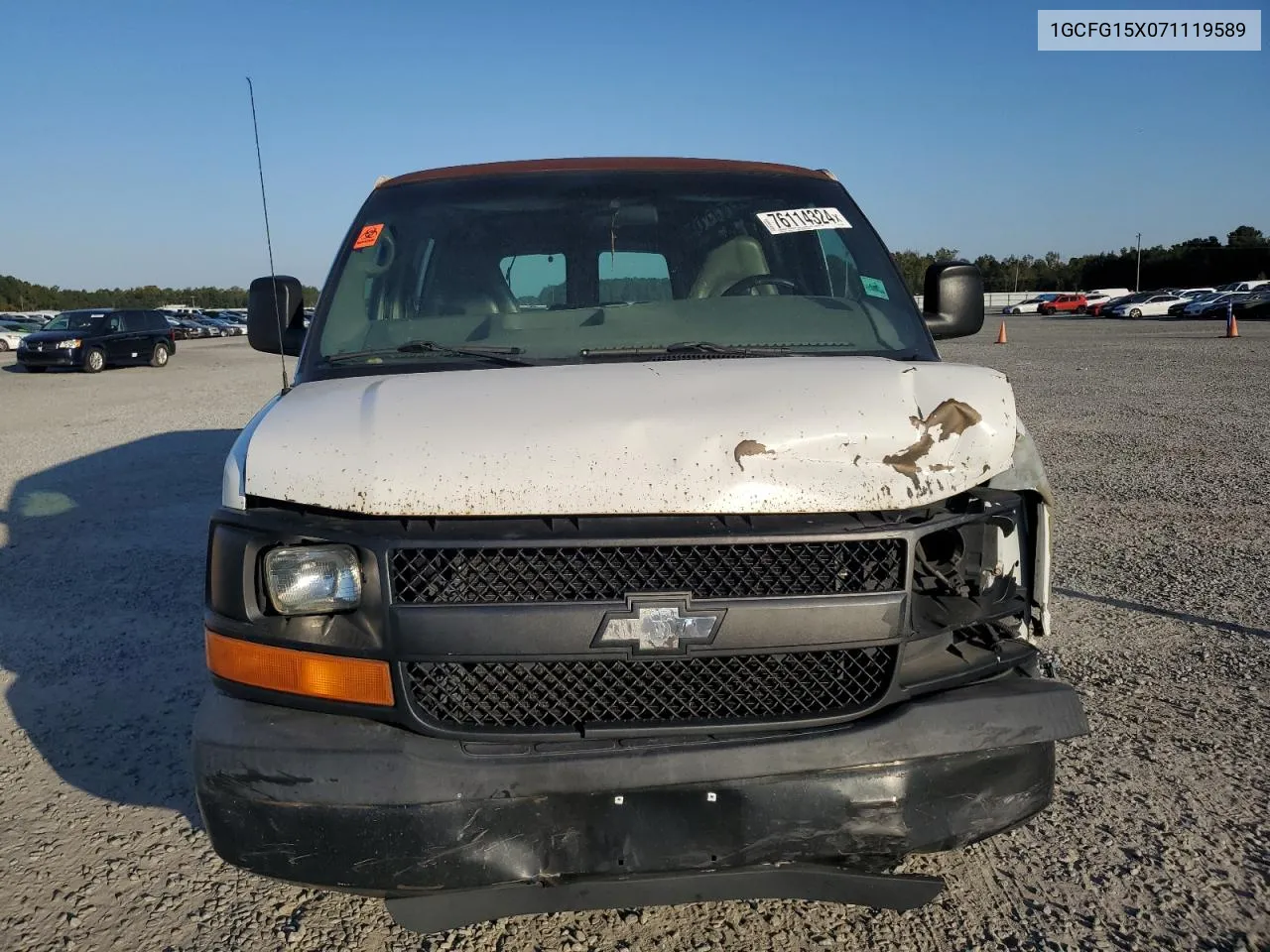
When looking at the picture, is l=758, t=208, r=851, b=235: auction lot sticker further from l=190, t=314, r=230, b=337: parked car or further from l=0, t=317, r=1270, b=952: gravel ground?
l=190, t=314, r=230, b=337: parked car

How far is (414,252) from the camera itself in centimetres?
345

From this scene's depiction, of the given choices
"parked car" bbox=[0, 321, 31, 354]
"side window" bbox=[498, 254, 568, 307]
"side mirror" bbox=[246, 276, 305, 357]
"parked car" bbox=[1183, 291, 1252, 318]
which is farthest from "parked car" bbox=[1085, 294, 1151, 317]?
"side mirror" bbox=[246, 276, 305, 357]

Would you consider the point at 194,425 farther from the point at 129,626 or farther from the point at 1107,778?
the point at 1107,778

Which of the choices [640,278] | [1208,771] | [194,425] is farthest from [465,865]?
Result: [194,425]

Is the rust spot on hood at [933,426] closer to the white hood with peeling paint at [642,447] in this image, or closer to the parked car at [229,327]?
the white hood with peeling paint at [642,447]

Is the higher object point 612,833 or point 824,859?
point 612,833

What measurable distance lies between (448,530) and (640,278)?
158cm

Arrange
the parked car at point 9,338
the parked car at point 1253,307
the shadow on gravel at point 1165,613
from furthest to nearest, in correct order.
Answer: the parked car at point 1253,307 < the parked car at point 9,338 < the shadow on gravel at point 1165,613

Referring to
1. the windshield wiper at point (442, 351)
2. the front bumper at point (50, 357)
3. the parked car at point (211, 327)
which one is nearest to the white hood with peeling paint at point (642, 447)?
the windshield wiper at point (442, 351)

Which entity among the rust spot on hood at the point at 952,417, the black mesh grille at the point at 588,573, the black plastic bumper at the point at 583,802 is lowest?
the black plastic bumper at the point at 583,802

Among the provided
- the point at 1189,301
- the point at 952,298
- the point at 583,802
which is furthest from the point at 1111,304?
the point at 583,802

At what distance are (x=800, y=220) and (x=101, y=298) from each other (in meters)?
109

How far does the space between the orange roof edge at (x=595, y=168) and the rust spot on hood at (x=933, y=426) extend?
1711 millimetres

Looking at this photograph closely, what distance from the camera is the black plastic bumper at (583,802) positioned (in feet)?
6.72
